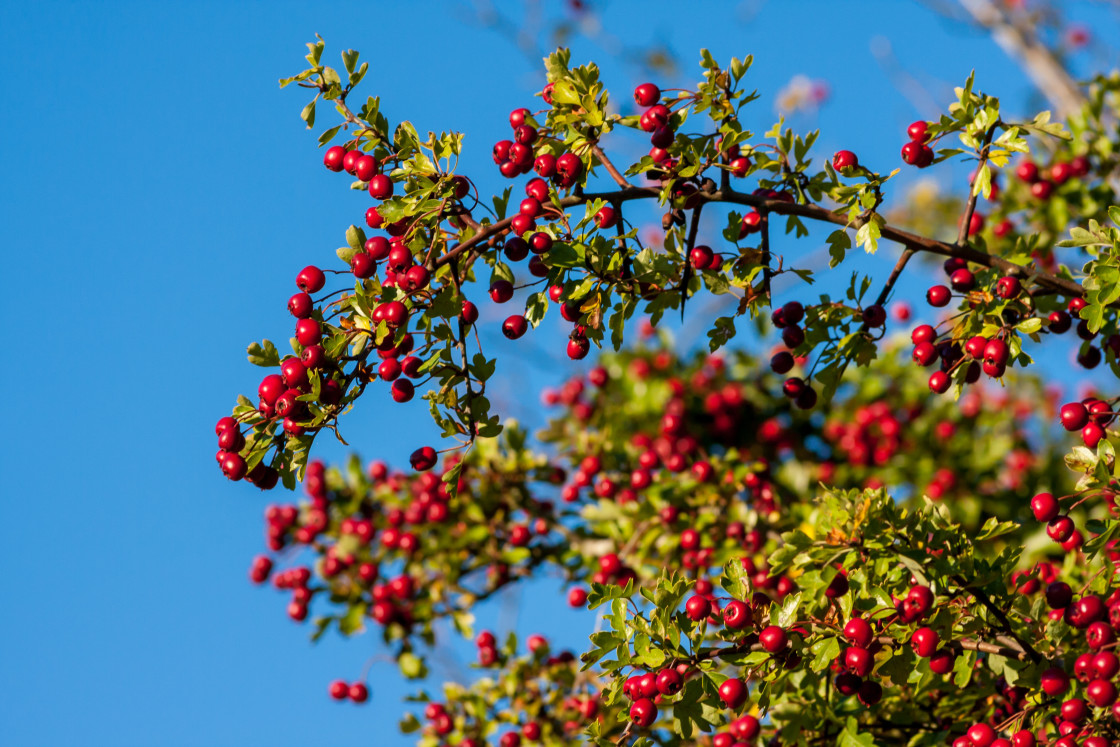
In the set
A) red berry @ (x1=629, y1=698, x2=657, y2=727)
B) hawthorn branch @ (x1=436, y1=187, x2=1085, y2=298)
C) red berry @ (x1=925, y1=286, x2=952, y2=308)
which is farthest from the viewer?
red berry @ (x1=925, y1=286, x2=952, y2=308)

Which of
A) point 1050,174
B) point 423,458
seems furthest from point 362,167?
point 1050,174

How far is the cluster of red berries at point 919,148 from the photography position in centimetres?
303

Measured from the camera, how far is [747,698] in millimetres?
2779

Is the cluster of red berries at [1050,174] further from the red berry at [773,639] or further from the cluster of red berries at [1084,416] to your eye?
the red berry at [773,639]

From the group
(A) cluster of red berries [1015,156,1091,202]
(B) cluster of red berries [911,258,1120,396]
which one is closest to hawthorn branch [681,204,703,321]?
(B) cluster of red berries [911,258,1120,396]

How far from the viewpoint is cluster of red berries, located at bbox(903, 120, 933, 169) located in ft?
9.94

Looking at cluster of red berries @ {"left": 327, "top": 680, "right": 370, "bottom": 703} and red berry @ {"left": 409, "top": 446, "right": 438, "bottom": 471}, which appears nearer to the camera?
red berry @ {"left": 409, "top": 446, "right": 438, "bottom": 471}

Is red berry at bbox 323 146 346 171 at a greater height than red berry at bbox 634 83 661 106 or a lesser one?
lesser

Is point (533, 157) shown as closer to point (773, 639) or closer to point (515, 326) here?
point (515, 326)

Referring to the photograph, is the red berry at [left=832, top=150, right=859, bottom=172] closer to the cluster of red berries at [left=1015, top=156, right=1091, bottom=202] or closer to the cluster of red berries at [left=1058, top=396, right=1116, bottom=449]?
the cluster of red berries at [left=1058, top=396, right=1116, bottom=449]

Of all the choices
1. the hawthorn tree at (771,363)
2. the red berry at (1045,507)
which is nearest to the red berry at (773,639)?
the hawthorn tree at (771,363)

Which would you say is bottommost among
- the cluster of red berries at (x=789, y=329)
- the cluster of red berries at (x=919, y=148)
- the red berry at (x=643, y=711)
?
the red berry at (x=643, y=711)

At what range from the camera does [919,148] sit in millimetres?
3031

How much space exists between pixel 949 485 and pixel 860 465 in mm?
524
